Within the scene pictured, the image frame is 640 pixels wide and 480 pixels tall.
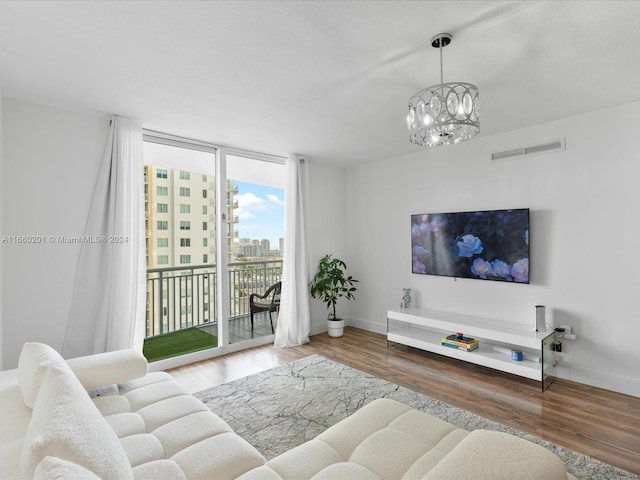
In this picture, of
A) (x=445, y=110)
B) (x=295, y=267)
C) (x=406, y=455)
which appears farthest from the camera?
(x=295, y=267)

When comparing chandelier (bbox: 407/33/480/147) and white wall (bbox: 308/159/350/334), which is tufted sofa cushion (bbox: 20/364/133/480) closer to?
chandelier (bbox: 407/33/480/147)

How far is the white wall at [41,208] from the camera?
270cm

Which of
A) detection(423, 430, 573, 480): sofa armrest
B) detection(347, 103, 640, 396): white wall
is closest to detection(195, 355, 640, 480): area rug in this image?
detection(423, 430, 573, 480): sofa armrest

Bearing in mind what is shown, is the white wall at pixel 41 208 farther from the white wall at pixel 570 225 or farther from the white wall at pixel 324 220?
the white wall at pixel 570 225

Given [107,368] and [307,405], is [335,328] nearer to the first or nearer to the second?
[307,405]

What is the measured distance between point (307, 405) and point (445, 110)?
96.8 inches

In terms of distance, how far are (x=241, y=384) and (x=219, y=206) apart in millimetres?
2050

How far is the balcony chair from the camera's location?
4.87 m

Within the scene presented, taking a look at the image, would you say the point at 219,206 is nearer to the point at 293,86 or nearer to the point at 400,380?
the point at 293,86

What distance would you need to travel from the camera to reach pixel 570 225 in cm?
322

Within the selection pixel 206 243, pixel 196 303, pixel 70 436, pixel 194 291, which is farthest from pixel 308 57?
pixel 196 303

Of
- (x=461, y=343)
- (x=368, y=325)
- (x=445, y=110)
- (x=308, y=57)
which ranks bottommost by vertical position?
(x=368, y=325)

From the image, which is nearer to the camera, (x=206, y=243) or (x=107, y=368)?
(x=107, y=368)

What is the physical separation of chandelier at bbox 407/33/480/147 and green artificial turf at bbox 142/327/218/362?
3.65 metres
